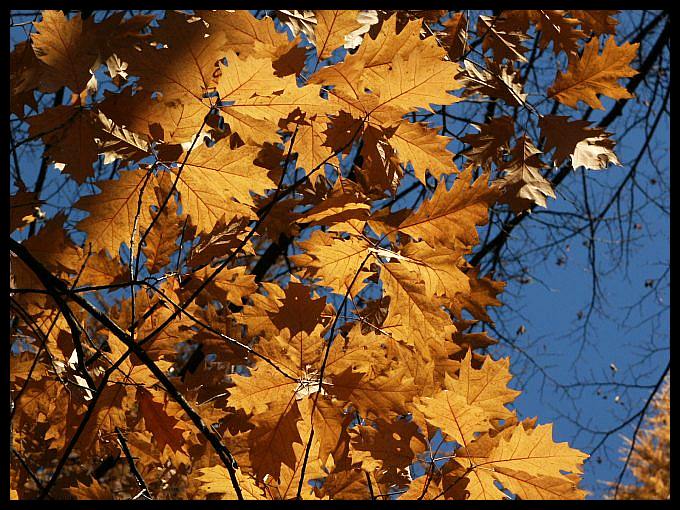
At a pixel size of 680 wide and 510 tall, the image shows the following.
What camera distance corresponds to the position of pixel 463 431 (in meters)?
1.23

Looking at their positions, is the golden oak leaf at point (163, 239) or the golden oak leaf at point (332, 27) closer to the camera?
the golden oak leaf at point (332, 27)

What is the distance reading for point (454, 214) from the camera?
1.25m

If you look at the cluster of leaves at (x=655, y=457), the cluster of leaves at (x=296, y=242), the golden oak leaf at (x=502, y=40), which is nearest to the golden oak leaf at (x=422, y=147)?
A: the cluster of leaves at (x=296, y=242)

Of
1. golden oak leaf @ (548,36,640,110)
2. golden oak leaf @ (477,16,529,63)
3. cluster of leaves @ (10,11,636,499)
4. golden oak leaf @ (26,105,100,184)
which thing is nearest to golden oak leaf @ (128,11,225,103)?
cluster of leaves @ (10,11,636,499)

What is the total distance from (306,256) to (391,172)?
0.89ft

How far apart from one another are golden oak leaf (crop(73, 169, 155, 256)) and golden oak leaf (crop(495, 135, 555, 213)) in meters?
0.85

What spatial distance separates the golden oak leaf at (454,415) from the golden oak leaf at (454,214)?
0.28m

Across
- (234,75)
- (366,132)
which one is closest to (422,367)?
(366,132)

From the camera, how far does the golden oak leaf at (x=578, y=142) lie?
1608mm

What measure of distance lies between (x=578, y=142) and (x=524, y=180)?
0.16 metres

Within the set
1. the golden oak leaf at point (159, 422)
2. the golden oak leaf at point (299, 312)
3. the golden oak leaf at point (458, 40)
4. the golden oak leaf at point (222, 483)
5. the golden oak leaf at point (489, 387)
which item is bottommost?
the golden oak leaf at point (222, 483)

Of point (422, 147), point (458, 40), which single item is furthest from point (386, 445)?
point (458, 40)

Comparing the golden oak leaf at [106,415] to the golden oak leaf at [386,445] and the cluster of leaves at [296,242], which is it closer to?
the cluster of leaves at [296,242]

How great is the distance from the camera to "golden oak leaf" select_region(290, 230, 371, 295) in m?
1.26
